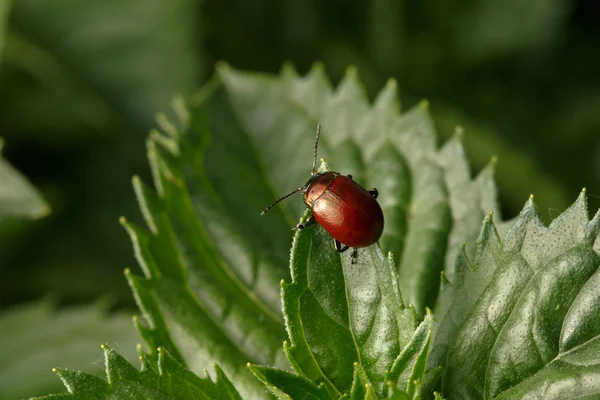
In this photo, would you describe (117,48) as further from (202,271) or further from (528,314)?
(528,314)

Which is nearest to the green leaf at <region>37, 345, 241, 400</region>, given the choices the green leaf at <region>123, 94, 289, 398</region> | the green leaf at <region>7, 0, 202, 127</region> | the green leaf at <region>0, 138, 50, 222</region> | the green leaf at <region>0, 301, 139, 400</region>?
the green leaf at <region>123, 94, 289, 398</region>

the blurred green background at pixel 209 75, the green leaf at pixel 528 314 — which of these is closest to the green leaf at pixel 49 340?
the blurred green background at pixel 209 75

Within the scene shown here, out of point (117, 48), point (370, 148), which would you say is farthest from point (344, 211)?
point (117, 48)

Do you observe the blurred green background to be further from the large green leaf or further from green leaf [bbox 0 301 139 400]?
the large green leaf

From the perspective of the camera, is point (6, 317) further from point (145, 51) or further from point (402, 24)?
point (402, 24)


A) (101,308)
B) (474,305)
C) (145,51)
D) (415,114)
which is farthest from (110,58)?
(474,305)

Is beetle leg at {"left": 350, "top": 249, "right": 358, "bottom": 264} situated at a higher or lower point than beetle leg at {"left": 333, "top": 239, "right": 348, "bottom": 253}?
lower

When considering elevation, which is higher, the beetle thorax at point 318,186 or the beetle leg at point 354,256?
the beetle thorax at point 318,186

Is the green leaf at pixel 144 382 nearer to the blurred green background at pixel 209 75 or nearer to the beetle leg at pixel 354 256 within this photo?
the beetle leg at pixel 354 256
